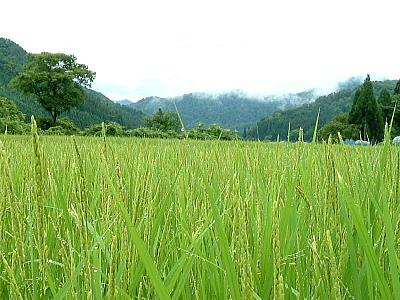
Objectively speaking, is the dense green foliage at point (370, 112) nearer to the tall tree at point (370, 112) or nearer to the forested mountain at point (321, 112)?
the tall tree at point (370, 112)

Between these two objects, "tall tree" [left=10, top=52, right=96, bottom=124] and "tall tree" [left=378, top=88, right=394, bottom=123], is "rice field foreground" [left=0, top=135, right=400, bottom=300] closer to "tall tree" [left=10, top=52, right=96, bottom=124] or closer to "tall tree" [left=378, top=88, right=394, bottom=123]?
"tall tree" [left=10, top=52, right=96, bottom=124]

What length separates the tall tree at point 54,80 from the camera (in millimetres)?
36469

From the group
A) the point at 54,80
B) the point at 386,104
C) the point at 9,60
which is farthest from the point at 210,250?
the point at 9,60

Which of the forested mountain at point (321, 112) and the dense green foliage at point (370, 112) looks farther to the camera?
the forested mountain at point (321, 112)

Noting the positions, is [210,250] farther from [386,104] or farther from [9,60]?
[9,60]

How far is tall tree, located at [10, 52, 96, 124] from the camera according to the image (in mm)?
36469

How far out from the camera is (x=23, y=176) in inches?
64.6

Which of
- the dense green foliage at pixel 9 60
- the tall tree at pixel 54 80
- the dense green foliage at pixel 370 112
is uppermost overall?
the dense green foliage at pixel 9 60

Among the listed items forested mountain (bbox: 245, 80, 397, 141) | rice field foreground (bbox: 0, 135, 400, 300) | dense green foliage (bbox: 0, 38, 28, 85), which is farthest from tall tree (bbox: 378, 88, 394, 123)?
dense green foliage (bbox: 0, 38, 28, 85)

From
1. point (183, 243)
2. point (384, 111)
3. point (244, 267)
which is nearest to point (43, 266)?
point (244, 267)

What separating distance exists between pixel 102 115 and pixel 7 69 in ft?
66.3

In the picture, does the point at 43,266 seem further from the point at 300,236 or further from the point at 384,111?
the point at 384,111

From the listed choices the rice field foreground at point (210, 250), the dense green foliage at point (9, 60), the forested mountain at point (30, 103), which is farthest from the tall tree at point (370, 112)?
the dense green foliage at point (9, 60)

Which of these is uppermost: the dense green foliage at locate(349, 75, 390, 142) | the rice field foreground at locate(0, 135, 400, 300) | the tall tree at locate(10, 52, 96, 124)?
the tall tree at locate(10, 52, 96, 124)
